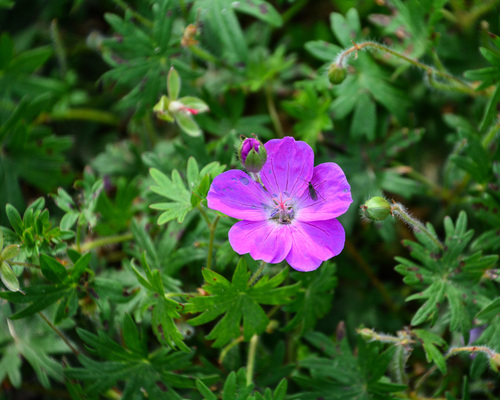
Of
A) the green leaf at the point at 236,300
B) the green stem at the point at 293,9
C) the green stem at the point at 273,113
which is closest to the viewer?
the green leaf at the point at 236,300

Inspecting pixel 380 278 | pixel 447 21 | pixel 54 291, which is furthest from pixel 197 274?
pixel 447 21

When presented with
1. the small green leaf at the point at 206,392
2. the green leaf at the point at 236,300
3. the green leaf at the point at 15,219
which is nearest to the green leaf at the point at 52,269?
the green leaf at the point at 15,219

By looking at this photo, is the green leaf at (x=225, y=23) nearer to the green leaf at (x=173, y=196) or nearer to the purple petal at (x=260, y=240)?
the green leaf at (x=173, y=196)

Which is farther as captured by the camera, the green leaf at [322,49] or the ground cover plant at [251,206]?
the green leaf at [322,49]

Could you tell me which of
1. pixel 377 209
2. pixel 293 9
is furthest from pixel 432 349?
pixel 293 9

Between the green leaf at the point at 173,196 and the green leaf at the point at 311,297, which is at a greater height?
the green leaf at the point at 173,196

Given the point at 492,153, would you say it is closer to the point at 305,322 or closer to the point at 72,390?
the point at 305,322

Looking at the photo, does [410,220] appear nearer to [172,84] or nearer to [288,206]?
[288,206]

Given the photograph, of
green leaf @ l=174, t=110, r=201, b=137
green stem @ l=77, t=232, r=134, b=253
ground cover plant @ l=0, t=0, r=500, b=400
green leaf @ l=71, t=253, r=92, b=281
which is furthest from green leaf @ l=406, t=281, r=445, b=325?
green stem @ l=77, t=232, r=134, b=253
